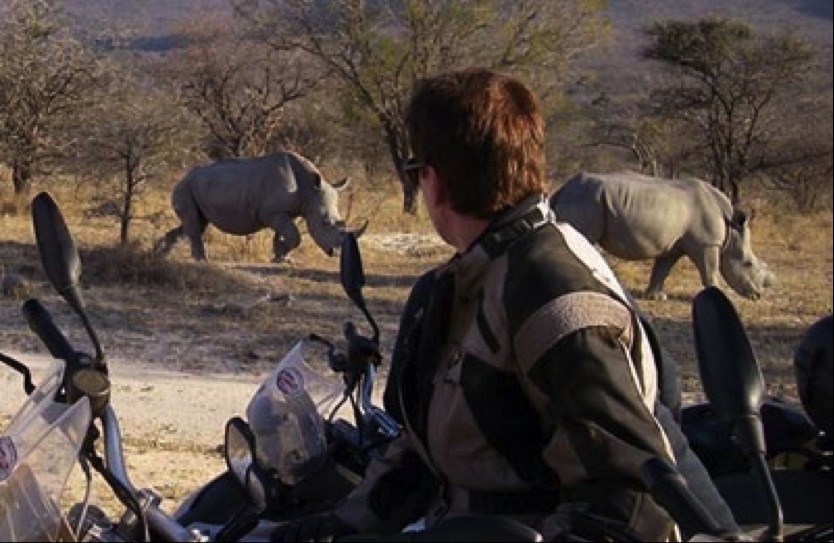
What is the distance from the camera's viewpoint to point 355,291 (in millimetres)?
3410

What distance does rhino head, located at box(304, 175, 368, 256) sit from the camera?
18.7 m

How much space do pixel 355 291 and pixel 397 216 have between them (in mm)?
15574

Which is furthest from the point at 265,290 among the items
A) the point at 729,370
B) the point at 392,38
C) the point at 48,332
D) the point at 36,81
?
the point at 729,370

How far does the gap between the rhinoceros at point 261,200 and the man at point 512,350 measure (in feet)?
50.7

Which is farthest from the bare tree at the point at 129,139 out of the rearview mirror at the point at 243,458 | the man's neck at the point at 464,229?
the man's neck at the point at 464,229

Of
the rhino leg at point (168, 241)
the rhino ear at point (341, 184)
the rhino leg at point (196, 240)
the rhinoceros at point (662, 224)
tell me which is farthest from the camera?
the rhino ear at point (341, 184)

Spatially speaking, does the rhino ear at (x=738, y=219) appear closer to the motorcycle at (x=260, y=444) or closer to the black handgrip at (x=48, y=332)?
the motorcycle at (x=260, y=444)

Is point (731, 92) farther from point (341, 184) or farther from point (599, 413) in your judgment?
point (599, 413)

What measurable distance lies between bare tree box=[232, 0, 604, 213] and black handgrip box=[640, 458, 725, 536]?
16.7 meters

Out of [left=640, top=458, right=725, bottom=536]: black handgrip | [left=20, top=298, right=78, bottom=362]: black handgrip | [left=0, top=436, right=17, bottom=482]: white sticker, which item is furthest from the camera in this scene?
[left=20, top=298, right=78, bottom=362]: black handgrip

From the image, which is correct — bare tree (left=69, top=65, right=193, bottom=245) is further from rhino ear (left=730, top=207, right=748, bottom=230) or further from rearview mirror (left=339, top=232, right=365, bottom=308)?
rearview mirror (left=339, top=232, right=365, bottom=308)

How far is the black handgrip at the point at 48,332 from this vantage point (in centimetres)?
298

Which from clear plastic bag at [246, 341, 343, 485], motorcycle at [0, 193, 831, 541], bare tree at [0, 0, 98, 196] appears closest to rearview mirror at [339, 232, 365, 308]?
motorcycle at [0, 193, 831, 541]

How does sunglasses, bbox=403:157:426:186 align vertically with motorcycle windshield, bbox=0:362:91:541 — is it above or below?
above
